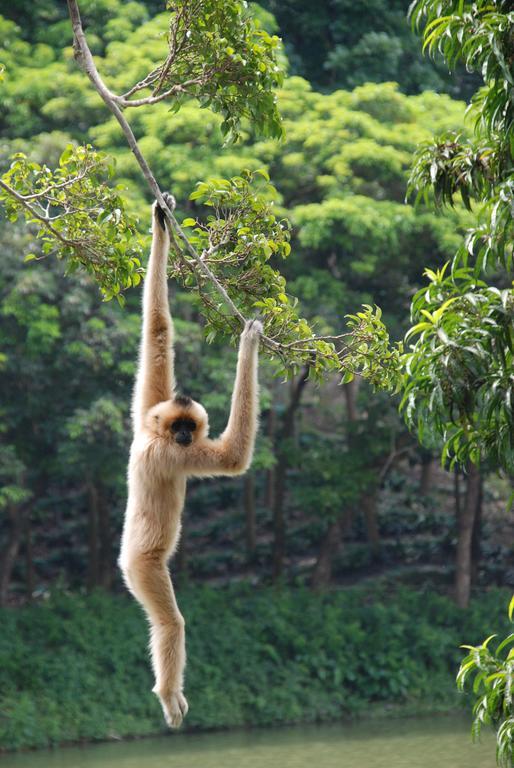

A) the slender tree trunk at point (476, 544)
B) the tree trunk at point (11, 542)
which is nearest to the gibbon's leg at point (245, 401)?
the tree trunk at point (11, 542)

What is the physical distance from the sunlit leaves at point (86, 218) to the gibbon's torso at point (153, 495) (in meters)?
1.00

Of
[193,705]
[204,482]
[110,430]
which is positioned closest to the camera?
[110,430]

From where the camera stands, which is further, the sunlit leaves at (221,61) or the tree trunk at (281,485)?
the tree trunk at (281,485)

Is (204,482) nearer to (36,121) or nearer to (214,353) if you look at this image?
(214,353)

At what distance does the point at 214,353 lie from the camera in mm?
19047

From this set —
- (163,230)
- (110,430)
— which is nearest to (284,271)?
(110,430)

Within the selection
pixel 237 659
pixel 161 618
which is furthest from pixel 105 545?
pixel 161 618

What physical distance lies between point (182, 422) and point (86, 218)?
142cm

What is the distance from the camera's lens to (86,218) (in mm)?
6520

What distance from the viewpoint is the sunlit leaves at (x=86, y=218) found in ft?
20.9

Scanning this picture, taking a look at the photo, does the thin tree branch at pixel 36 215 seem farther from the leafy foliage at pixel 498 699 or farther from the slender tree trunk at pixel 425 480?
the slender tree trunk at pixel 425 480

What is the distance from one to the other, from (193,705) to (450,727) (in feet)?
13.5

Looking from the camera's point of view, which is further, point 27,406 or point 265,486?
point 265,486

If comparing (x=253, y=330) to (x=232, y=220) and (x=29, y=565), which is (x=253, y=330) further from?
(x=29, y=565)
